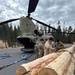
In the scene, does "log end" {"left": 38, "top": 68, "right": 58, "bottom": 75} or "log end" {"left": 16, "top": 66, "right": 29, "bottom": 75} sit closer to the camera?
"log end" {"left": 38, "top": 68, "right": 58, "bottom": 75}

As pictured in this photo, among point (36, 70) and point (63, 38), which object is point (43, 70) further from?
point (63, 38)

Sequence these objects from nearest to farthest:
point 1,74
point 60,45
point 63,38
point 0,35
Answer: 1. point 1,74
2. point 60,45
3. point 63,38
4. point 0,35

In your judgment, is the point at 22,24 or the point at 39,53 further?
the point at 22,24

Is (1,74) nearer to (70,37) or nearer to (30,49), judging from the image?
(30,49)

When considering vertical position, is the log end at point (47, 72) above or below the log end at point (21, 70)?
above

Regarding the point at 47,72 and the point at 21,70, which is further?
the point at 21,70

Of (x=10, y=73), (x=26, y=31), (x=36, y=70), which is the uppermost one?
(x=26, y=31)

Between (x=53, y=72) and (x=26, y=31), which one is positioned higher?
(x=26, y=31)

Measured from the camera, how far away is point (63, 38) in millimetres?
73500

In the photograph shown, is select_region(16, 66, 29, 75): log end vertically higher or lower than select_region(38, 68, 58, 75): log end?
lower

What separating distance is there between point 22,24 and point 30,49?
2.67 m

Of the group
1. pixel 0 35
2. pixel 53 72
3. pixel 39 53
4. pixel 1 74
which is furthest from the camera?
pixel 0 35

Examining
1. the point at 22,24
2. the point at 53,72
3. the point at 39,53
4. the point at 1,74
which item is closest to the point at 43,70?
the point at 53,72

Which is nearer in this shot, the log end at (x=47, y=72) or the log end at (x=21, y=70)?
the log end at (x=47, y=72)
